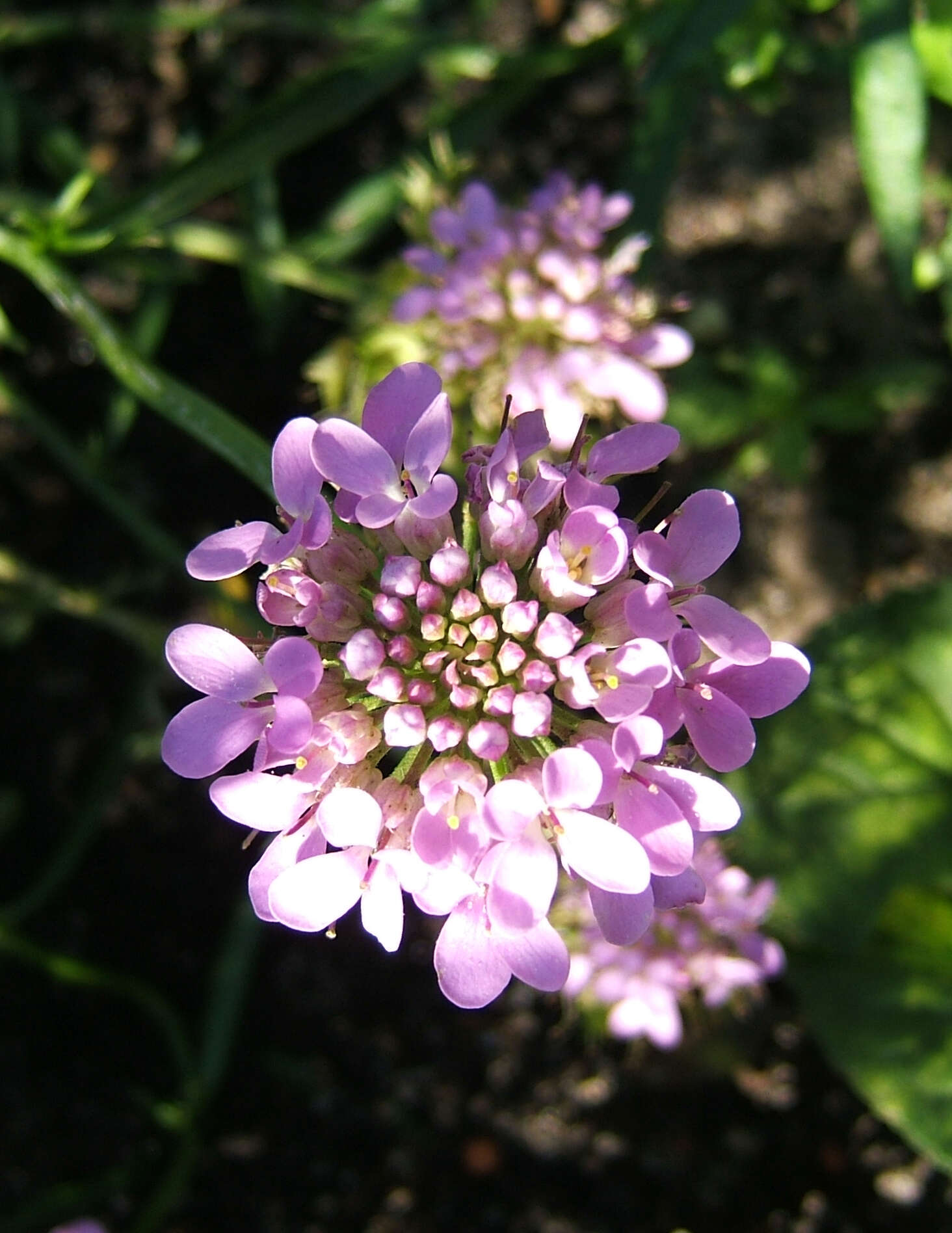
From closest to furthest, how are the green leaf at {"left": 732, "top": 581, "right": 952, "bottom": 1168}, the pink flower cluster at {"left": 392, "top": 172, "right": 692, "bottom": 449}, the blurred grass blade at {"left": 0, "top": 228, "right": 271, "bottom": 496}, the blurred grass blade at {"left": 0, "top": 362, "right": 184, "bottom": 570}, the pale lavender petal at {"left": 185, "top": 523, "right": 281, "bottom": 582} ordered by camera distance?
the pale lavender petal at {"left": 185, "top": 523, "right": 281, "bottom": 582} < the blurred grass blade at {"left": 0, "top": 228, "right": 271, "bottom": 496} < the pink flower cluster at {"left": 392, "top": 172, "right": 692, "bottom": 449} < the blurred grass blade at {"left": 0, "top": 362, "right": 184, "bottom": 570} < the green leaf at {"left": 732, "top": 581, "right": 952, "bottom": 1168}

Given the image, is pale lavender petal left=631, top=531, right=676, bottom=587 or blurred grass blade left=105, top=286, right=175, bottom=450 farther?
blurred grass blade left=105, top=286, right=175, bottom=450

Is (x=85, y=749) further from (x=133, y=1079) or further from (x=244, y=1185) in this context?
(x=244, y=1185)

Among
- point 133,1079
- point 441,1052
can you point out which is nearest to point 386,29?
point 441,1052

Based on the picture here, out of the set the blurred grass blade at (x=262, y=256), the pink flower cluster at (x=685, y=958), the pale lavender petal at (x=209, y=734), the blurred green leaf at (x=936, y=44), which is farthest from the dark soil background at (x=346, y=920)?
the pale lavender petal at (x=209, y=734)

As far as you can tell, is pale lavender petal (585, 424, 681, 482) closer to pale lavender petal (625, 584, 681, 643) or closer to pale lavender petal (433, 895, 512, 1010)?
pale lavender petal (625, 584, 681, 643)

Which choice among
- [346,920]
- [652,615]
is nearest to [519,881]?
[652,615]

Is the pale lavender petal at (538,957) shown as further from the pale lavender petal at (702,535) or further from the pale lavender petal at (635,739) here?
the pale lavender petal at (702,535)

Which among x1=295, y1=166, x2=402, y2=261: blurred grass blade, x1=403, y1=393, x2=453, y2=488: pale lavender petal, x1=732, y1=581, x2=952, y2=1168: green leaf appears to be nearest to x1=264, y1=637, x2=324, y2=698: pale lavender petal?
x1=403, y1=393, x2=453, y2=488: pale lavender petal
